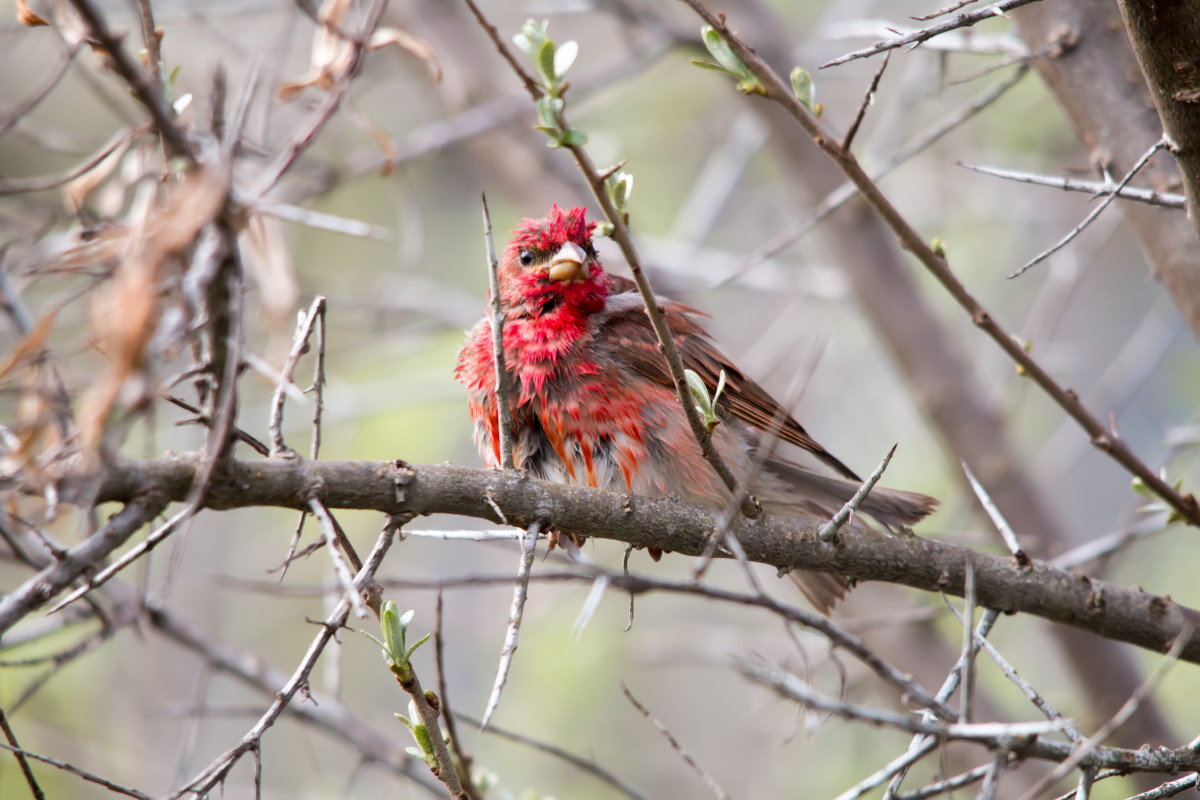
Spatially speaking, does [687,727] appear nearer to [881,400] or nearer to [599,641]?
[599,641]

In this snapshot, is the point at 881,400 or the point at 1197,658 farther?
the point at 881,400

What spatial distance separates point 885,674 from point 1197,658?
5.03ft

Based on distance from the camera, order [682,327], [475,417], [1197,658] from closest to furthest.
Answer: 1. [1197,658]
2. [475,417]
3. [682,327]

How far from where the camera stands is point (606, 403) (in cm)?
377

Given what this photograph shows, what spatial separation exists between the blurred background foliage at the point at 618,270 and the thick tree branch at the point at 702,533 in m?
1.07

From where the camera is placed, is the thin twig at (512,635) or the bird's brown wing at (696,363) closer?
the thin twig at (512,635)

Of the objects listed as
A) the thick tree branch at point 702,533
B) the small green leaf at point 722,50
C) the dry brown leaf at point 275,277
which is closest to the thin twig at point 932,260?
the small green leaf at point 722,50

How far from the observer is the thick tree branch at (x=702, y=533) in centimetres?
219

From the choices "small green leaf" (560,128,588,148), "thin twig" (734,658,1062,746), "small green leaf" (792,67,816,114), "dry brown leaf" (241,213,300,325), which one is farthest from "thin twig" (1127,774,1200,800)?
"dry brown leaf" (241,213,300,325)

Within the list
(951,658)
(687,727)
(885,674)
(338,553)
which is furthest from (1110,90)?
(687,727)

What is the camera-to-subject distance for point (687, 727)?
8.95 meters

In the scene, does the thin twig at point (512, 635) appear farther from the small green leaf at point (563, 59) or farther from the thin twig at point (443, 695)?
the small green leaf at point (563, 59)

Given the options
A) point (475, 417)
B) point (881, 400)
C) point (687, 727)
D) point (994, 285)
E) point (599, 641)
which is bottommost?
point (687, 727)

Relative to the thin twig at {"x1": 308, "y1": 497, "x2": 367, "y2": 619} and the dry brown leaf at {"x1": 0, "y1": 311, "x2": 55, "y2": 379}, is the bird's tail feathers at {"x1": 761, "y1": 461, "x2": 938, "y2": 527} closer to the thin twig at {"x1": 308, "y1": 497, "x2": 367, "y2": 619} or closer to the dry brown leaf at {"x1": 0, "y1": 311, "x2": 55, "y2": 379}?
the thin twig at {"x1": 308, "y1": 497, "x2": 367, "y2": 619}
